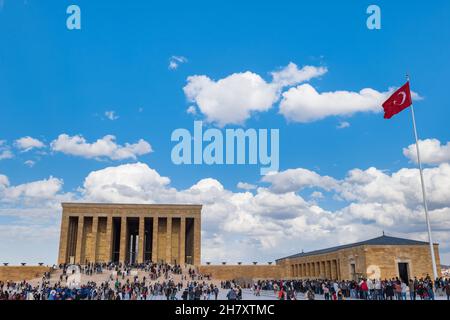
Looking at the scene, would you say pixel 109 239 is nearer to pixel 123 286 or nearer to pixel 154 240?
pixel 154 240

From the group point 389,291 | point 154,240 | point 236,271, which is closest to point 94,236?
point 154,240

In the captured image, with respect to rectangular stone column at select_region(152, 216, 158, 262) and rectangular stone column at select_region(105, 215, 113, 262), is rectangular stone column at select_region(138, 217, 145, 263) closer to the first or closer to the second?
rectangular stone column at select_region(152, 216, 158, 262)

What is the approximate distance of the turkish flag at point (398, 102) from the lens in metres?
25.8

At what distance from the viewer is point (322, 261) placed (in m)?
49.0

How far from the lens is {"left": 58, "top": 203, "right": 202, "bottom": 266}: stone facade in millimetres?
56906

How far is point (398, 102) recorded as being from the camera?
26266mm

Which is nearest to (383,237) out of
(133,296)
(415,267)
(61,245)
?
(415,267)

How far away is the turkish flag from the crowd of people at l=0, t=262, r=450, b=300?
10.0 m

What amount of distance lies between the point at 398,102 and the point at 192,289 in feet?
57.1

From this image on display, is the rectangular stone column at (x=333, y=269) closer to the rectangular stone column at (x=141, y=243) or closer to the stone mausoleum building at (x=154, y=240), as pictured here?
the stone mausoleum building at (x=154, y=240)

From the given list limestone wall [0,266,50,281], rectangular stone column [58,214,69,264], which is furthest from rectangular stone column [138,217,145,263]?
limestone wall [0,266,50,281]

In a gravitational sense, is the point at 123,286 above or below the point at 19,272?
below

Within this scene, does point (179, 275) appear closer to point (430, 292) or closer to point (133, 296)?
point (133, 296)
